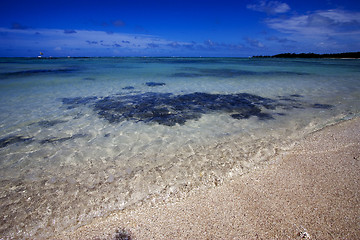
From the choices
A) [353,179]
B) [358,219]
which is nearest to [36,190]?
[358,219]

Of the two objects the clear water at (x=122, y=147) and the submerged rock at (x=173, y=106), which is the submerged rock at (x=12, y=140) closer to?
the clear water at (x=122, y=147)

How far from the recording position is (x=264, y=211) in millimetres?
2758

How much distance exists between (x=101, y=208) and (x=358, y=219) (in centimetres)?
364

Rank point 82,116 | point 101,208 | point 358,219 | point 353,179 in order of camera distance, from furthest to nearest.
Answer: point 82,116 < point 353,179 < point 101,208 < point 358,219

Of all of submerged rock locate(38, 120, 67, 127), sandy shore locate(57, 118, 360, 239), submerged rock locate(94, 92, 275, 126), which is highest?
submerged rock locate(94, 92, 275, 126)

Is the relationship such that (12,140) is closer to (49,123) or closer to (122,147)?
(49,123)

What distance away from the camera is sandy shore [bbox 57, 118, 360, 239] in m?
2.45

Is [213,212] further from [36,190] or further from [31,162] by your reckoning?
[31,162]

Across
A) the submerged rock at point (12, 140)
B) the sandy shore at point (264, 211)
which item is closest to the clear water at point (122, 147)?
the submerged rock at point (12, 140)

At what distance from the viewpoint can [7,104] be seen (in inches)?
347

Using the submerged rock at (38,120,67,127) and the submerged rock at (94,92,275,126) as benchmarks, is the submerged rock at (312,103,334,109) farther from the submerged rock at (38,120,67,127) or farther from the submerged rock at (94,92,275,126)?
the submerged rock at (38,120,67,127)

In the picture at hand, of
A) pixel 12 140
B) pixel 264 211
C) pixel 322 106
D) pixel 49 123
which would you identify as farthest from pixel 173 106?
pixel 322 106

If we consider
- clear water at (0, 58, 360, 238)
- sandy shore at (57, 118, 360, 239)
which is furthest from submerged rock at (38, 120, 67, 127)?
sandy shore at (57, 118, 360, 239)

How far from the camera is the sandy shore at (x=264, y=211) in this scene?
8.04ft
